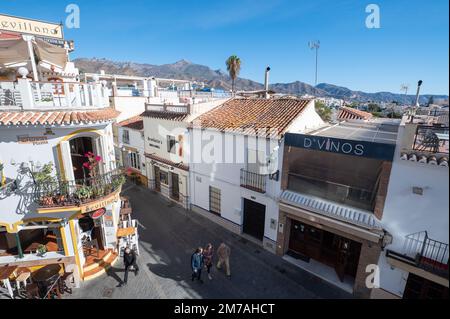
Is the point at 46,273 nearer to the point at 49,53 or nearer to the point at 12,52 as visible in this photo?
the point at 12,52

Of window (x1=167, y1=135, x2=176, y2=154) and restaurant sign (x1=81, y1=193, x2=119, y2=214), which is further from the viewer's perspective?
window (x1=167, y1=135, x2=176, y2=154)

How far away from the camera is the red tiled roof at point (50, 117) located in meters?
8.10

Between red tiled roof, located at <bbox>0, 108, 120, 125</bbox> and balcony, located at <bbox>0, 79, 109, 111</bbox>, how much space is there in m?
0.25

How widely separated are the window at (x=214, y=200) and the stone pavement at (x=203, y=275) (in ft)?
3.96

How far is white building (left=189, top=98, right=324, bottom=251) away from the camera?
1262 centimetres

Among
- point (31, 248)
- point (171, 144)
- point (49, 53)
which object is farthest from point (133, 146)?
point (49, 53)

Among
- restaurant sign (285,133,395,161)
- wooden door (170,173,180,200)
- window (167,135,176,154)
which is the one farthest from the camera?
wooden door (170,173,180,200)

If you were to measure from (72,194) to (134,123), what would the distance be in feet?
48.6

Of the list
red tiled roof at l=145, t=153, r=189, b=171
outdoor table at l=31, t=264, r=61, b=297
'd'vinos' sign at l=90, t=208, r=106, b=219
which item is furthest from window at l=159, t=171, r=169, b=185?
outdoor table at l=31, t=264, r=61, b=297

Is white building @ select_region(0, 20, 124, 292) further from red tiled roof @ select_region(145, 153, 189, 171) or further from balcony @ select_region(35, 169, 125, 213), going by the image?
red tiled roof @ select_region(145, 153, 189, 171)

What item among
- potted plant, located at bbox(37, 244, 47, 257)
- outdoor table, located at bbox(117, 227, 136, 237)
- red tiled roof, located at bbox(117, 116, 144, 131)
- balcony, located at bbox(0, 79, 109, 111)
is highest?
balcony, located at bbox(0, 79, 109, 111)

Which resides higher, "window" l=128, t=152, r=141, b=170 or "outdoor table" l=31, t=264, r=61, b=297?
"window" l=128, t=152, r=141, b=170

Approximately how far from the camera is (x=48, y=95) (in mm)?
8930

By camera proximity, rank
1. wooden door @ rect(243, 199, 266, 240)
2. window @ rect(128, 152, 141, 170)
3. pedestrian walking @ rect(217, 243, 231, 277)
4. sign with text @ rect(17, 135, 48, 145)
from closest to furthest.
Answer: sign with text @ rect(17, 135, 48, 145)
pedestrian walking @ rect(217, 243, 231, 277)
wooden door @ rect(243, 199, 266, 240)
window @ rect(128, 152, 141, 170)
